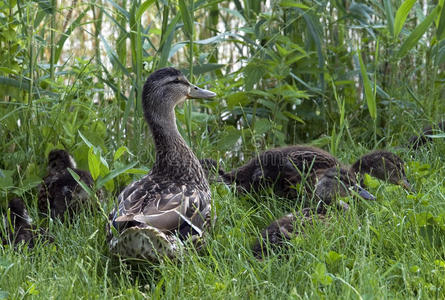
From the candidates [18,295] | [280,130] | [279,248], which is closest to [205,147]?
[280,130]

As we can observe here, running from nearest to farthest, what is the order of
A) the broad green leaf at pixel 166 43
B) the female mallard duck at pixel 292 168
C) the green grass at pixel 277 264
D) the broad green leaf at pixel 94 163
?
the green grass at pixel 277 264, the broad green leaf at pixel 94 163, the female mallard duck at pixel 292 168, the broad green leaf at pixel 166 43

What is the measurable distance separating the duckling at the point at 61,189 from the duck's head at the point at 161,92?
1.91 feet

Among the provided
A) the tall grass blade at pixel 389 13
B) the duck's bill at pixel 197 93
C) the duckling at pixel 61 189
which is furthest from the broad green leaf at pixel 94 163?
the tall grass blade at pixel 389 13

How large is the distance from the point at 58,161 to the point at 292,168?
1.50m

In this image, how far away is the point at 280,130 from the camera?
19.5 ft

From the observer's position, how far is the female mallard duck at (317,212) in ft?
12.3

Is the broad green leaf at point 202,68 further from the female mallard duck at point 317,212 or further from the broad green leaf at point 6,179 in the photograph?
the broad green leaf at point 6,179

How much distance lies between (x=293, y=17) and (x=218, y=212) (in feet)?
6.68

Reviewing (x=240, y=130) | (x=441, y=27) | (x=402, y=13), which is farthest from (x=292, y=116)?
(x=441, y=27)

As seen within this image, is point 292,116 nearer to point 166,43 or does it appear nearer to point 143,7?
point 166,43

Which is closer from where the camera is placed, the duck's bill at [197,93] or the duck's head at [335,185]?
the duck's head at [335,185]

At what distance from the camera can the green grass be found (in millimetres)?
3143

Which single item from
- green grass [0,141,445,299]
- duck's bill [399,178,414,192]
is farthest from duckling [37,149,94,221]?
duck's bill [399,178,414,192]

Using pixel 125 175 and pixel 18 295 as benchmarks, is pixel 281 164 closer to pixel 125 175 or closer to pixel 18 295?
pixel 125 175
